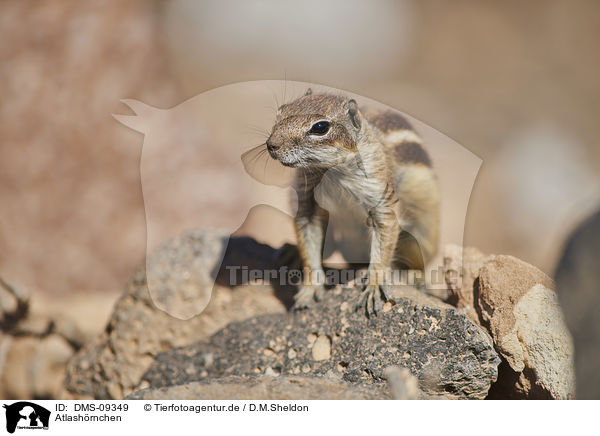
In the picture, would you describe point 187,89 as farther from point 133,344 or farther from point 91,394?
point 91,394

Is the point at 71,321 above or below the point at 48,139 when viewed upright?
below

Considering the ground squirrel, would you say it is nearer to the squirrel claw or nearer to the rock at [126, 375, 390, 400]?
the squirrel claw

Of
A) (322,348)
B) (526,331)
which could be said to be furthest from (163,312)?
(526,331)

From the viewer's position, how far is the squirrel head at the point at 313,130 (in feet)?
4.26

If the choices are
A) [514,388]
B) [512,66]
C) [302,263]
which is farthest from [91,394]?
[512,66]

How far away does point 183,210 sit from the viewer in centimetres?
281

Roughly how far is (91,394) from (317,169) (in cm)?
→ 108

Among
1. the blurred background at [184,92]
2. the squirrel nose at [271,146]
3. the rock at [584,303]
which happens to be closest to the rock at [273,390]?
the rock at [584,303]

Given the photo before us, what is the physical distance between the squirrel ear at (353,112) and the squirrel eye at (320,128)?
0.24 feet

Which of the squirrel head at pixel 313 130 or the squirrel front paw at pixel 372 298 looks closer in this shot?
the squirrel head at pixel 313 130

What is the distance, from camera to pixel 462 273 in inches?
60.9

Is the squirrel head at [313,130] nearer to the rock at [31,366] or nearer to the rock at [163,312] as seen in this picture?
the rock at [163,312]
